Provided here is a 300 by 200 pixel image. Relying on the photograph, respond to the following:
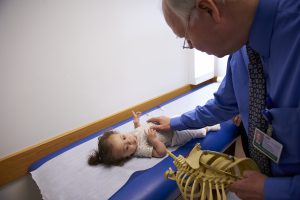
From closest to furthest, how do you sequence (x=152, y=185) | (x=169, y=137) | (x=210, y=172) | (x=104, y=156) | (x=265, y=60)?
1. (x=265, y=60)
2. (x=210, y=172)
3. (x=152, y=185)
4. (x=104, y=156)
5. (x=169, y=137)

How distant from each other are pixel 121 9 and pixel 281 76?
1.62m

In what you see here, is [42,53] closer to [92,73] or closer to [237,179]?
[92,73]

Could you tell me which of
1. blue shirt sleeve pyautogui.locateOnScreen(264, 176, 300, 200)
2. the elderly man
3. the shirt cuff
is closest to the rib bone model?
the elderly man

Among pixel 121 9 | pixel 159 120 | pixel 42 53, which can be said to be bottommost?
pixel 159 120

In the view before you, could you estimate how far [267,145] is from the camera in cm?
86

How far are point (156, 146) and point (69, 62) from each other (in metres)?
0.92

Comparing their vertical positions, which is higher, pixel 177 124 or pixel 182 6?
pixel 182 6

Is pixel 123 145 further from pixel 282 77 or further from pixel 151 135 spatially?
pixel 282 77

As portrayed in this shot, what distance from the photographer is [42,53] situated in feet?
5.52

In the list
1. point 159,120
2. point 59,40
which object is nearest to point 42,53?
point 59,40

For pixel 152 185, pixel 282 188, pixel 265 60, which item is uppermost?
pixel 265 60

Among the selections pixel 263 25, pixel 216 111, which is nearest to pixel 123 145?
pixel 216 111

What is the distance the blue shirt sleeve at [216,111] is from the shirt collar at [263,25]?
0.35m

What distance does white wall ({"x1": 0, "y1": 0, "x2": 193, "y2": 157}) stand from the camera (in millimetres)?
1585
